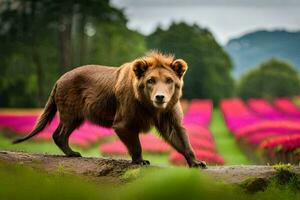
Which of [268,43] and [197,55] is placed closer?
[268,43]

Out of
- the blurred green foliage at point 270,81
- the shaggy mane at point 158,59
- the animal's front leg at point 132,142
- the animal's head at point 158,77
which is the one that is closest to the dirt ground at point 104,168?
the animal's front leg at point 132,142

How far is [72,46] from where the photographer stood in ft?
133

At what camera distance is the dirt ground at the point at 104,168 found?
4906 millimetres

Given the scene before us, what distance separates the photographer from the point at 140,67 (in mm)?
5477

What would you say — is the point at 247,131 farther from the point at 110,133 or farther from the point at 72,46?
the point at 72,46

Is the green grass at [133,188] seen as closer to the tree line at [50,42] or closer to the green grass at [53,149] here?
the green grass at [53,149]

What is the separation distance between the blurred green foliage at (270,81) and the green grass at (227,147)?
22.9 m

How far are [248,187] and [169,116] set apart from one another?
1.26 m

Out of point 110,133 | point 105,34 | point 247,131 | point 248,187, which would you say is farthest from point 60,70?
point 248,187

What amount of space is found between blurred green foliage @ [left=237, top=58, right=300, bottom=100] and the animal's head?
46.6 m

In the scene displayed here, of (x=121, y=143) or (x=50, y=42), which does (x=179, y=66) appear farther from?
(x=50, y=42)

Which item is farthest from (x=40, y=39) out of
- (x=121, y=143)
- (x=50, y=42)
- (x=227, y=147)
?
(x=121, y=143)

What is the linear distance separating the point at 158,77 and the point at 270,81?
51.1 meters

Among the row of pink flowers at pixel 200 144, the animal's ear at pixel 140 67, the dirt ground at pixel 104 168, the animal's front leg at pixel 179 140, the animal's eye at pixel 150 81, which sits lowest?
the row of pink flowers at pixel 200 144
